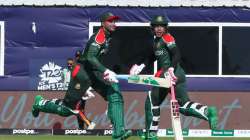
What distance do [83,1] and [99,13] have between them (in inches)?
17.2

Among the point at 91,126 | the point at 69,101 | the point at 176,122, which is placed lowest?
the point at 176,122

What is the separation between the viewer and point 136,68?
1097 cm

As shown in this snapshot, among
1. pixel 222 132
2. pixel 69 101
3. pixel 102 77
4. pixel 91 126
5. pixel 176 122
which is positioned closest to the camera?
pixel 176 122

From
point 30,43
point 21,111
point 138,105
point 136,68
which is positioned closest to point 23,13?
point 30,43

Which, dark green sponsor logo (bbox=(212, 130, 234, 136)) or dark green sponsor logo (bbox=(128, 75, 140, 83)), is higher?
dark green sponsor logo (bbox=(212, 130, 234, 136))

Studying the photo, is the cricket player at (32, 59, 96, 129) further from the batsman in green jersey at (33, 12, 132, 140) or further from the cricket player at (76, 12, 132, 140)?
the cricket player at (76, 12, 132, 140)

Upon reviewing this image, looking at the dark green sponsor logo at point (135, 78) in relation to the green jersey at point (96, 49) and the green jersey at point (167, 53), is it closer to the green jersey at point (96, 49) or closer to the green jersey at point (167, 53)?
the green jersey at point (96, 49)

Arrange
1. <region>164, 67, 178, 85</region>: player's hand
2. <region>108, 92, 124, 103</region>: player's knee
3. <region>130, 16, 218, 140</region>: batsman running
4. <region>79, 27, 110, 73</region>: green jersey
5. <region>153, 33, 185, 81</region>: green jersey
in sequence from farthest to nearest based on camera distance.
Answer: <region>153, 33, 185, 81</region>: green jersey, <region>130, 16, 218, 140</region>: batsman running, <region>108, 92, 124, 103</region>: player's knee, <region>79, 27, 110, 73</region>: green jersey, <region>164, 67, 178, 85</region>: player's hand

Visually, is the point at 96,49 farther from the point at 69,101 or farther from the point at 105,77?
the point at 69,101

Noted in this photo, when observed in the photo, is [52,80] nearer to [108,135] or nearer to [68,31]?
[68,31]

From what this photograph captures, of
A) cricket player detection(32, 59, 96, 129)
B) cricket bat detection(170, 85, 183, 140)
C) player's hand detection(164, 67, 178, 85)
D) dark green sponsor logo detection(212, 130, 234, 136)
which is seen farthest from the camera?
dark green sponsor logo detection(212, 130, 234, 136)

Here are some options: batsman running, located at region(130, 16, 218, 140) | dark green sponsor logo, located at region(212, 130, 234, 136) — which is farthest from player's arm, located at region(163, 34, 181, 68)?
dark green sponsor logo, located at region(212, 130, 234, 136)

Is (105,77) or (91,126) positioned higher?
(91,126)

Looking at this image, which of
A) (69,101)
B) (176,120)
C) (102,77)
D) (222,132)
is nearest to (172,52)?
(102,77)
